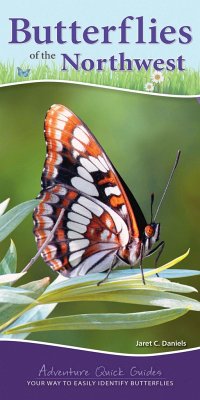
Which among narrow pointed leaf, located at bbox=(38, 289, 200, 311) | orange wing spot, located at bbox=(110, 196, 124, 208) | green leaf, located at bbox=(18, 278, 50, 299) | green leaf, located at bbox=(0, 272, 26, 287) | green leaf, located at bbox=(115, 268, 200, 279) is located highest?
orange wing spot, located at bbox=(110, 196, 124, 208)

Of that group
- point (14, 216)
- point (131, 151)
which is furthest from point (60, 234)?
point (131, 151)

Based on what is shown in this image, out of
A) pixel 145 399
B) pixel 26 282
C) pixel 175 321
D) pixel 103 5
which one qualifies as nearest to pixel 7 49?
pixel 103 5

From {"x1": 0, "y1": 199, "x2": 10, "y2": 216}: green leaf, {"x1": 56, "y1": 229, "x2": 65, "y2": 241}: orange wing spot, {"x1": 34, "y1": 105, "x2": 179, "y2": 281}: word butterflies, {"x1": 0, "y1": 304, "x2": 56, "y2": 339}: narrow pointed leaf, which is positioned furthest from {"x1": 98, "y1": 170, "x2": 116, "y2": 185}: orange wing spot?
{"x1": 0, "y1": 304, "x2": 56, "y2": 339}: narrow pointed leaf

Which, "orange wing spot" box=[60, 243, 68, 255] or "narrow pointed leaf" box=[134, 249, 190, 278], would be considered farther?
"orange wing spot" box=[60, 243, 68, 255]

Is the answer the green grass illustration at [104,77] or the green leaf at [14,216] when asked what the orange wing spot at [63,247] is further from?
the green grass illustration at [104,77]

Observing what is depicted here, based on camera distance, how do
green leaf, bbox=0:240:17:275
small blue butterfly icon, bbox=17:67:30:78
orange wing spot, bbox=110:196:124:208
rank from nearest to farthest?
1. orange wing spot, bbox=110:196:124:208
2. green leaf, bbox=0:240:17:275
3. small blue butterfly icon, bbox=17:67:30:78

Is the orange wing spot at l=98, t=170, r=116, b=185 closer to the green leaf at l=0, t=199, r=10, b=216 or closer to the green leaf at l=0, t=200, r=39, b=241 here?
the green leaf at l=0, t=200, r=39, b=241

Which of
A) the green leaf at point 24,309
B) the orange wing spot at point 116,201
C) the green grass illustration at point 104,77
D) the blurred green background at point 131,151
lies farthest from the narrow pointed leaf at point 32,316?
the green grass illustration at point 104,77
